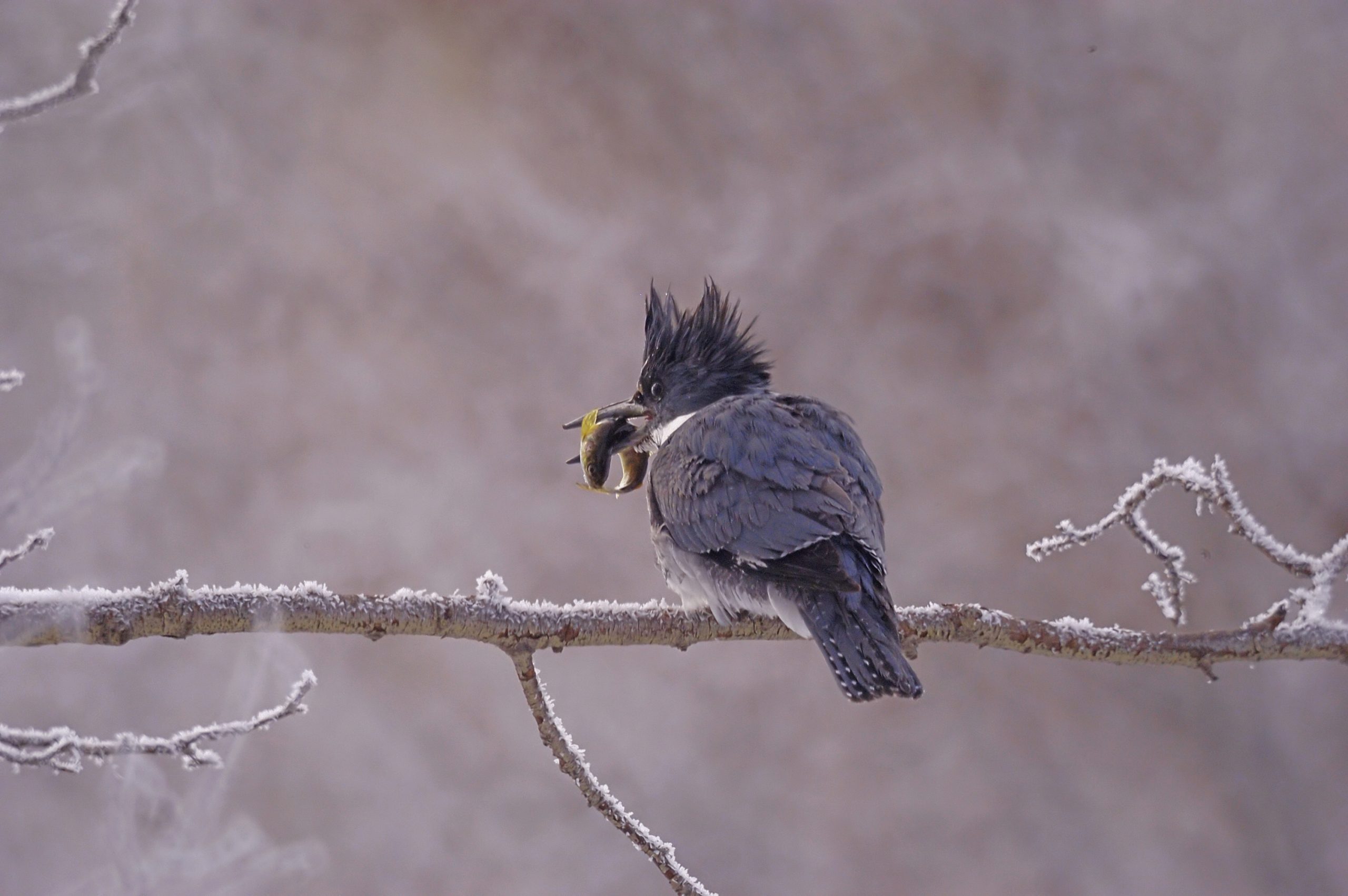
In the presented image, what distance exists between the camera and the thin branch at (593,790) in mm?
1259

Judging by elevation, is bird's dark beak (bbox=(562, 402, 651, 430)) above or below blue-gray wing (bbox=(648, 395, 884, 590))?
above

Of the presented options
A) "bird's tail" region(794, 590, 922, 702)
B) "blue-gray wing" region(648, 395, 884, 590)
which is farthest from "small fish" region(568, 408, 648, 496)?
"bird's tail" region(794, 590, 922, 702)

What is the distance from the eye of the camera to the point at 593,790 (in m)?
1.27

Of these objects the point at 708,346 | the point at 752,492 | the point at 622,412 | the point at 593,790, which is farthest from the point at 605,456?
the point at 593,790

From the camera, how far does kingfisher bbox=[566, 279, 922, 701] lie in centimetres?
146

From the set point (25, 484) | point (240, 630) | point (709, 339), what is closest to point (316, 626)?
point (240, 630)

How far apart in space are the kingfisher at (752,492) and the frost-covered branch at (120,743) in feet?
2.30

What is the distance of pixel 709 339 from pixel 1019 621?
2.74ft

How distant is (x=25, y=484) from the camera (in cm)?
95

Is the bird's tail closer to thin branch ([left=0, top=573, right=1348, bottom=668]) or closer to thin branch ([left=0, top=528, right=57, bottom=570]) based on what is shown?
thin branch ([left=0, top=573, right=1348, bottom=668])

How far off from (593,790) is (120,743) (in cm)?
54

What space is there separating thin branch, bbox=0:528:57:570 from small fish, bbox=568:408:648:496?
1.06 m

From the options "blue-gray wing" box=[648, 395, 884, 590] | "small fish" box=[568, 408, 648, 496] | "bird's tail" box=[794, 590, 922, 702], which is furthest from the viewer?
"small fish" box=[568, 408, 648, 496]

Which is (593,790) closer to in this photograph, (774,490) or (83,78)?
(774,490)
